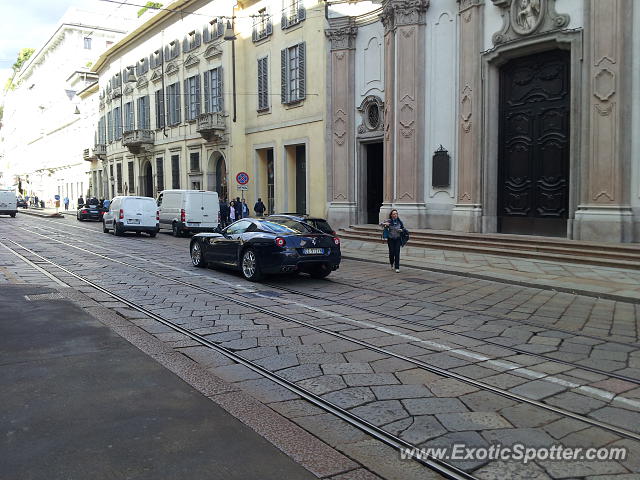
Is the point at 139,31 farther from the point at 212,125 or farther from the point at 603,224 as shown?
the point at 603,224

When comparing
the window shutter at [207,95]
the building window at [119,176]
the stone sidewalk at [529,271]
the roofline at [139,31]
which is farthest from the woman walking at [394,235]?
the building window at [119,176]

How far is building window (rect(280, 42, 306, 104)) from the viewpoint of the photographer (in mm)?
25578

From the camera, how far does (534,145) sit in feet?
55.1

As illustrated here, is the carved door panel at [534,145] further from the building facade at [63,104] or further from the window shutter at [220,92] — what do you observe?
the building facade at [63,104]

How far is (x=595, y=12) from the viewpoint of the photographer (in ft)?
47.5

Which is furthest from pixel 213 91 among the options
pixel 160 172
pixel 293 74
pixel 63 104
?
pixel 63 104

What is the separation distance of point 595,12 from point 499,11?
322cm

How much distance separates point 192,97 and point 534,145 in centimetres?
2355

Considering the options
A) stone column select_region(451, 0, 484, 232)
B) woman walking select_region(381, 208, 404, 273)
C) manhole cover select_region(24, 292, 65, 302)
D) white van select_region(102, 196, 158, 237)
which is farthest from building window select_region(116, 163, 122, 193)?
manhole cover select_region(24, 292, 65, 302)

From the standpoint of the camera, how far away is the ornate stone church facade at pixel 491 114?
14.2 meters

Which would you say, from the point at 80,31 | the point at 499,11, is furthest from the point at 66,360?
the point at 80,31

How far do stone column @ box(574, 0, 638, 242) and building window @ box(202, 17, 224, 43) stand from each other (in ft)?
69.7

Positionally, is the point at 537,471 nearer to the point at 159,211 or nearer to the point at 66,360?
the point at 66,360

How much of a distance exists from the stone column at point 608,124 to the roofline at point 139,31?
21.7m
